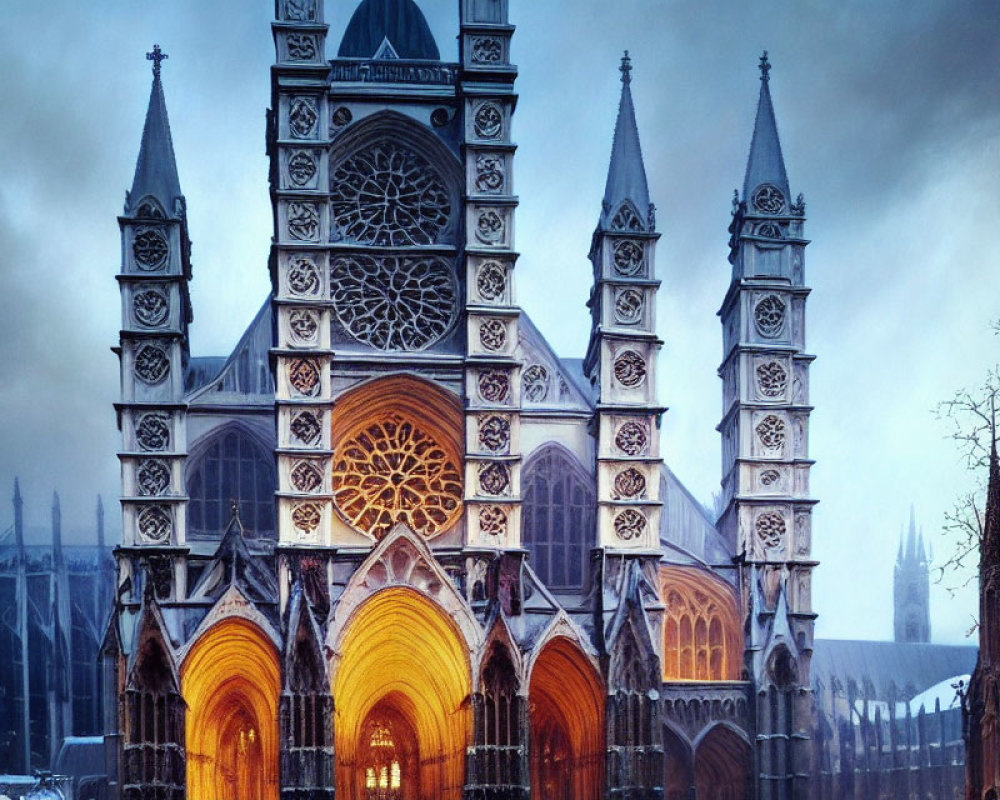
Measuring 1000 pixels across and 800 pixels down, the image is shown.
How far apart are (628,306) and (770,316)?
3.57 meters

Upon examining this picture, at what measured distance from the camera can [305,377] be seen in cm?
3922

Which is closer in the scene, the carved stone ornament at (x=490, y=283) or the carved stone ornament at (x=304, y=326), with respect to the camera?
the carved stone ornament at (x=304, y=326)

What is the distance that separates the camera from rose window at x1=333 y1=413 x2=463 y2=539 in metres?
40.1

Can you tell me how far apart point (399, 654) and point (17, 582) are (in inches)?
747

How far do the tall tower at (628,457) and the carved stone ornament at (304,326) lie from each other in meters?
6.30

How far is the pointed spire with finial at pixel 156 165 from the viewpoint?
40312mm

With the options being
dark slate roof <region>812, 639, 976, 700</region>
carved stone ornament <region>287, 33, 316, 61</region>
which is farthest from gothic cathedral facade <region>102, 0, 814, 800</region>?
dark slate roof <region>812, 639, 976, 700</region>

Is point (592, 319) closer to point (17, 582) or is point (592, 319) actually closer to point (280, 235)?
point (280, 235)

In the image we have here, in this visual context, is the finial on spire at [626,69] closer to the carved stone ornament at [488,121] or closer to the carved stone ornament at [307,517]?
the carved stone ornament at [488,121]

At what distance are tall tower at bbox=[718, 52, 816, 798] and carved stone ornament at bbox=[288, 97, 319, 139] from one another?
10.1 metres

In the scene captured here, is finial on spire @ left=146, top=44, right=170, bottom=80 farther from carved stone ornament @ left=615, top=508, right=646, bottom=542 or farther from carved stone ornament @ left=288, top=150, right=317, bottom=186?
carved stone ornament @ left=615, top=508, right=646, bottom=542

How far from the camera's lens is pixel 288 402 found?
128 feet

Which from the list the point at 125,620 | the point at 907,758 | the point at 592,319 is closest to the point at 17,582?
the point at 125,620

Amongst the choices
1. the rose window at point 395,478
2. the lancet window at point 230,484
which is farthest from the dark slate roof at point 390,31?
the lancet window at point 230,484
